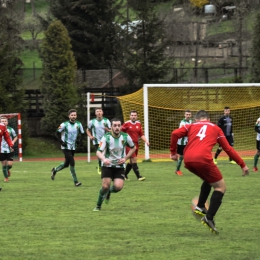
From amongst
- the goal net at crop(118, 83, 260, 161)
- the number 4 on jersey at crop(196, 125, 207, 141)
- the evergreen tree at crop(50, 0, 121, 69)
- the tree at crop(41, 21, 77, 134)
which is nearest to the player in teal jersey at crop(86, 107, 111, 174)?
the goal net at crop(118, 83, 260, 161)

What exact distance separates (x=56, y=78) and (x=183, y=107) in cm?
762

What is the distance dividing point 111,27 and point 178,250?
44980mm

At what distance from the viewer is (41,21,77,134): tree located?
3662cm

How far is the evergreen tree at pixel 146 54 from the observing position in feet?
126

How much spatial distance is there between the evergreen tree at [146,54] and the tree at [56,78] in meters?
3.64

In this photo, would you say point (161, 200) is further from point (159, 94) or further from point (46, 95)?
point (46, 95)

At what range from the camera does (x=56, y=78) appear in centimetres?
3681

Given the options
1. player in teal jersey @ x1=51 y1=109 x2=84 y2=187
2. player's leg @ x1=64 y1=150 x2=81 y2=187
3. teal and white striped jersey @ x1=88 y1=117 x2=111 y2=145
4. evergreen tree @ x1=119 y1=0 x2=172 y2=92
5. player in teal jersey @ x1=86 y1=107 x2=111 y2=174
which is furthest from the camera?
evergreen tree @ x1=119 y1=0 x2=172 y2=92

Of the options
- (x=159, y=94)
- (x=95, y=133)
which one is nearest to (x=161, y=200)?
(x=95, y=133)

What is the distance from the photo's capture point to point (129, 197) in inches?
601

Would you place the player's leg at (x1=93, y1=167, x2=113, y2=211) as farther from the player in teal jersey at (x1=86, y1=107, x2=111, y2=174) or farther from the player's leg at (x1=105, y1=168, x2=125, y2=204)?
the player in teal jersey at (x1=86, y1=107, x2=111, y2=174)

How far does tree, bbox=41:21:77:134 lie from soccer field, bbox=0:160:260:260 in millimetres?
17854

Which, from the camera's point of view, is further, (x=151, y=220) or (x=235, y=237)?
(x=151, y=220)

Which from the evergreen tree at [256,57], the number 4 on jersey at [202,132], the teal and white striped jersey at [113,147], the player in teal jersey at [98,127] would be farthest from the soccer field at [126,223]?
the evergreen tree at [256,57]
